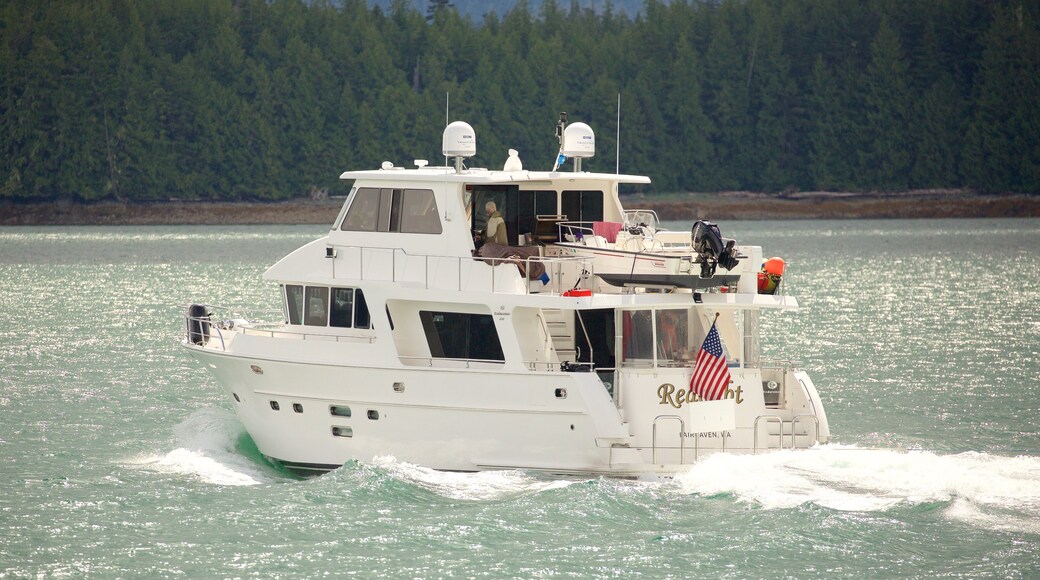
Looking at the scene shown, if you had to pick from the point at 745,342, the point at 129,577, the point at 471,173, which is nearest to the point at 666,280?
the point at 745,342

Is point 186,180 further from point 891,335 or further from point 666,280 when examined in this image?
point 666,280

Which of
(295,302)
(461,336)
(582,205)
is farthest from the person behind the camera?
(582,205)

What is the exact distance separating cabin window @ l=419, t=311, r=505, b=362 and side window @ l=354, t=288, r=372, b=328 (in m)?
0.75

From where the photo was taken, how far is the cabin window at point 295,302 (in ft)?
68.5

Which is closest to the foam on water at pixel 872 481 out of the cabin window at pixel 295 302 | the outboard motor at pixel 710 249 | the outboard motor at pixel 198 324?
the outboard motor at pixel 710 249

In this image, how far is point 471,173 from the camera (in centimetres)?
2078

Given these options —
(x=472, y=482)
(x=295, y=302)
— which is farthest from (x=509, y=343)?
(x=295, y=302)

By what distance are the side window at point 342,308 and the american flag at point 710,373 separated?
4738 mm

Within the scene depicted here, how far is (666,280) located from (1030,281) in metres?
42.0

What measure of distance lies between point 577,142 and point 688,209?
85.9m

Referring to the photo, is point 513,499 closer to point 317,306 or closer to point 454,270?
point 454,270

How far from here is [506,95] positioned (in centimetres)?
11725

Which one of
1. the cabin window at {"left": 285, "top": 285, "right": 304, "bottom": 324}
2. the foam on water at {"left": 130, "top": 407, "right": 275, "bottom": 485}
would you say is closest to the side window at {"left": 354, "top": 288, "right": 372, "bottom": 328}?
the cabin window at {"left": 285, "top": 285, "right": 304, "bottom": 324}

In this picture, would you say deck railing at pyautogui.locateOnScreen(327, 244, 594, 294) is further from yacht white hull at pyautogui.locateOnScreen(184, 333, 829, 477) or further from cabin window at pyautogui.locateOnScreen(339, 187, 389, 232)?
yacht white hull at pyautogui.locateOnScreen(184, 333, 829, 477)
